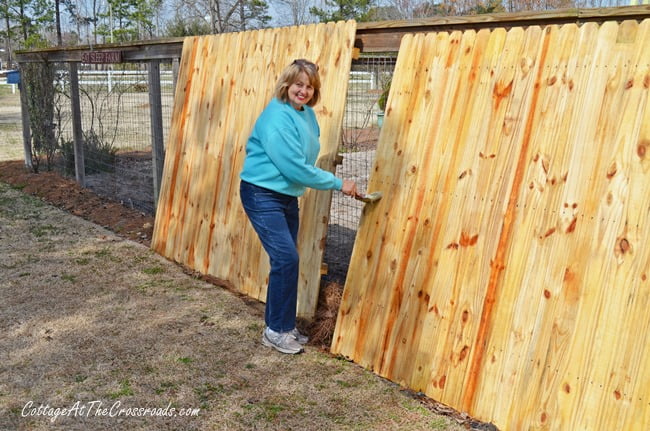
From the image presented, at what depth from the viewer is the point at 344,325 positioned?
174 inches

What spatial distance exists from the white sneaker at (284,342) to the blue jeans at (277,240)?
0.10 meters

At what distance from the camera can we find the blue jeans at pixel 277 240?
4211 mm

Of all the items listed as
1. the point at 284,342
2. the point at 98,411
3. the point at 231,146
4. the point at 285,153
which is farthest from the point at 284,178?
the point at 231,146

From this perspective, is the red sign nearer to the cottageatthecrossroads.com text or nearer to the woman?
the woman

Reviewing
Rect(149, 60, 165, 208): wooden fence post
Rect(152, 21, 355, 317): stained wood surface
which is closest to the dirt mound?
Rect(149, 60, 165, 208): wooden fence post

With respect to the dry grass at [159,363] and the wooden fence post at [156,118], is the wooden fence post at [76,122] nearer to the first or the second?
the wooden fence post at [156,118]

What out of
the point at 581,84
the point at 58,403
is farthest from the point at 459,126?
the point at 58,403

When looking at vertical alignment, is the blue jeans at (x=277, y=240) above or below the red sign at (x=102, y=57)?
below

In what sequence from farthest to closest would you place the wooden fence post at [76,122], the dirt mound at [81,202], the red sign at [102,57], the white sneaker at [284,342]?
the wooden fence post at [76,122]
the red sign at [102,57]
the dirt mound at [81,202]
the white sneaker at [284,342]

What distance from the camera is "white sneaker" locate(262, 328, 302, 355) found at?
14.5 ft

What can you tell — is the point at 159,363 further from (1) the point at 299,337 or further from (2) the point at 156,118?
(2) the point at 156,118

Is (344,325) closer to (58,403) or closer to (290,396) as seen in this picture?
(290,396)

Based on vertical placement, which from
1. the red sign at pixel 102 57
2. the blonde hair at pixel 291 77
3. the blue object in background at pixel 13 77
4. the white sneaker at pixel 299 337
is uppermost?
the blonde hair at pixel 291 77

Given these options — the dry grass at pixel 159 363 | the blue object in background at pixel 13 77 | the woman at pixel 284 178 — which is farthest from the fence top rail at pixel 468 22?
the blue object in background at pixel 13 77
